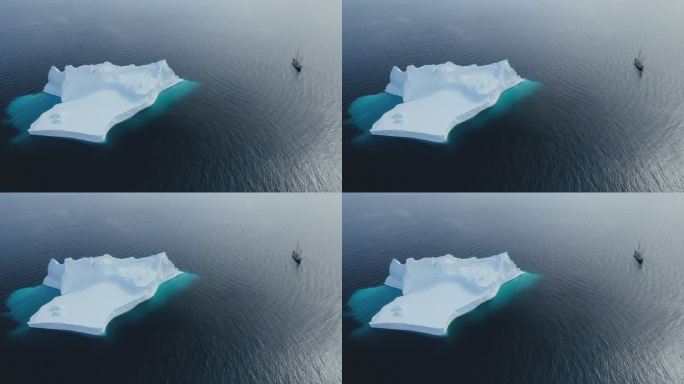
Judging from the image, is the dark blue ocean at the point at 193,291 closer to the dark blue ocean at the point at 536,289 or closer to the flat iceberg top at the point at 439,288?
the dark blue ocean at the point at 536,289

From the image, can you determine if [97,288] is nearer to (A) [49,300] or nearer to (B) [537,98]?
(A) [49,300]

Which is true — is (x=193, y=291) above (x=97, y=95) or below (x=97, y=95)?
below

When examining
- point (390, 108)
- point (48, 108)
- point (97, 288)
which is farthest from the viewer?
point (48, 108)

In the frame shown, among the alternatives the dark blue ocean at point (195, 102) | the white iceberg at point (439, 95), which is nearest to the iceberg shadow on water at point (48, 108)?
the dark blue ocean at point (195, 102)

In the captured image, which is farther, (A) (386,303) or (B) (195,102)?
(B) (195,102)

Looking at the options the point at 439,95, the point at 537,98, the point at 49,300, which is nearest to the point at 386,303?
the point at 439,95

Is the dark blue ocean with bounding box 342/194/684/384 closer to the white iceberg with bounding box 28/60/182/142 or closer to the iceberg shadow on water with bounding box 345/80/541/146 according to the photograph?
the iceberg shadow on water with bounding box 345/80/541/146

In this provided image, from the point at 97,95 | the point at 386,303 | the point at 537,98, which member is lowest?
the point at 386,303

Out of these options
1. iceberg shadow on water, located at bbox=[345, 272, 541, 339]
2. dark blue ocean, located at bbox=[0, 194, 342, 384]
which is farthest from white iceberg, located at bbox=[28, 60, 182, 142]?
iceberg shadow on water, located at bbox=[345, 272, 541, 339]
